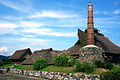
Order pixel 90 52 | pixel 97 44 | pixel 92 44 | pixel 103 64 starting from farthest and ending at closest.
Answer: pixel 97 44 < pixel 92 44 < pixel 90 52 < pixel 103 64

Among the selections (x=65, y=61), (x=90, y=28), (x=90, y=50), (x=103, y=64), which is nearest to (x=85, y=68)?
(x=103, y=64)

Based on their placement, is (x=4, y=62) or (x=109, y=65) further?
(x=4, y=62)

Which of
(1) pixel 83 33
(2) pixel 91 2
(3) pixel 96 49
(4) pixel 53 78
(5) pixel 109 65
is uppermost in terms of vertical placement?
(2) pixel 91 2

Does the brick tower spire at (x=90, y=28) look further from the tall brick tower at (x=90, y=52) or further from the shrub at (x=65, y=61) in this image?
the shrub at (x=65, y=61)

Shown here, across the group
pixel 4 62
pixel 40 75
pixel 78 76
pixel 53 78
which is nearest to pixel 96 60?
pixel 78 76

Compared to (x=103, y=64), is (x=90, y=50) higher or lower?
higher

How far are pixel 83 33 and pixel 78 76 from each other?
522 inches

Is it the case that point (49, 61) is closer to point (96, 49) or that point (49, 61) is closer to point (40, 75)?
point (40, 75)

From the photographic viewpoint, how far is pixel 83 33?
2588 cm

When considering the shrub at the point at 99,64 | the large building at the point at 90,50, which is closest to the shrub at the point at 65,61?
the large building at the point at 90,50

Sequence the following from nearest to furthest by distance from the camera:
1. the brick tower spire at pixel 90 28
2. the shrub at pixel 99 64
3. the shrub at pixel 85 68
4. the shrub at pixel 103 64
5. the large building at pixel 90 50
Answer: the shrub at pixel 85 68 < the shrub at pixel 103 64 < the shrub at pixel 99 64 < the large building at pixel 90 50 < the brick tower spire at pixel 90 28

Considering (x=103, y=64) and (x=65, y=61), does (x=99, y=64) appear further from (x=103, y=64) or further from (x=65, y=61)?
(x=65, y=61)

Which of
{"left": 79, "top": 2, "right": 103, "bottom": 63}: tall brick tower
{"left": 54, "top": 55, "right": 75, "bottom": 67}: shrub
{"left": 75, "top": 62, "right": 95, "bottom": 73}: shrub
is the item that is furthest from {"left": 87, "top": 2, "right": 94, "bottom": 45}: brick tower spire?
{"left": 75, "top": 62, "right": 95, "bottom": 73}: shrub

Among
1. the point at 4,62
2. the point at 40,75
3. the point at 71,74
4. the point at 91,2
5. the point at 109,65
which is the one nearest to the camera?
the point at 71,74
